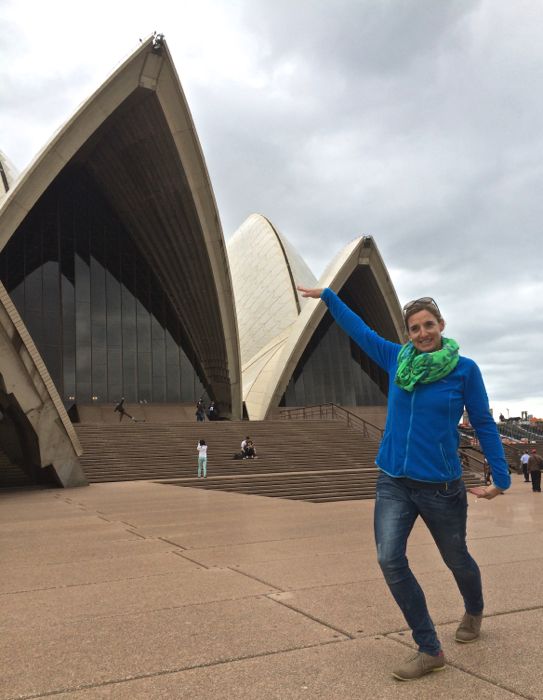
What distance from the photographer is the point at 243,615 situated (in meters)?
3.32

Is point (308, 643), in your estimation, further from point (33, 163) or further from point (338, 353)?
point (338, 353)

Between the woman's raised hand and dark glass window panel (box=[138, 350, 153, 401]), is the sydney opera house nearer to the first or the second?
dark glass window panel (box=[138, 350, 153, 401])

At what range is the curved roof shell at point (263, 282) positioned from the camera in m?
38.7

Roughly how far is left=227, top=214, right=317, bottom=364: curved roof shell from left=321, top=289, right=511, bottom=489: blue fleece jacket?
3483 cm

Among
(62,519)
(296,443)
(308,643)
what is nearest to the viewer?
(308,643)

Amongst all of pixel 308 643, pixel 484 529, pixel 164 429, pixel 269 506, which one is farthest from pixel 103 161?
pixel 308 643

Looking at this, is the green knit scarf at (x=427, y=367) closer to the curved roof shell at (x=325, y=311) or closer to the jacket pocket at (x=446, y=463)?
the jacket pocket at (x=446, y=463)

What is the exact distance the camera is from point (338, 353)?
3850cm

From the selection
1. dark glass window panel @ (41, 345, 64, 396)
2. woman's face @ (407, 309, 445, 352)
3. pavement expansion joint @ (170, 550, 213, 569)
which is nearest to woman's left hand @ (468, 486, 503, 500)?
woman's face @ (407, 309, 445, 352)

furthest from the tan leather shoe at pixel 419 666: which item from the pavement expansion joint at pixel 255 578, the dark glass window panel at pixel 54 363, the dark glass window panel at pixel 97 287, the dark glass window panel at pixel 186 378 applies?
the dark glass window panel at pixel 186 378

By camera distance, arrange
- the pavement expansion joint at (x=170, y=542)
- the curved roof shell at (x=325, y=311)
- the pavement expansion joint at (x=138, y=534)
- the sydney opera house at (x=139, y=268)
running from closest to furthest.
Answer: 1. the pavement expansion joint at (x=170, y=542)
2. the pavement expansion joint at (x=138, y=534)
3. the sydney opera house at (x=139, y=268)
4. the curved roof shell at (x=325, y=311)

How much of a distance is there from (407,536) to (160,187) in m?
27.8

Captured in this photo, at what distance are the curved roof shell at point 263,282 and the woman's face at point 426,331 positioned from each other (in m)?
34.8

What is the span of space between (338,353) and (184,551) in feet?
110
